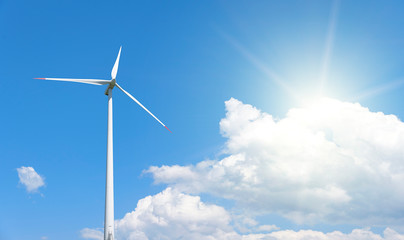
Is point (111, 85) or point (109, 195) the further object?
point (111, 85)

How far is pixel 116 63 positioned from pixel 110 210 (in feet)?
137

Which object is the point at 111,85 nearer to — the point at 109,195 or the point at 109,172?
the point at 109,172

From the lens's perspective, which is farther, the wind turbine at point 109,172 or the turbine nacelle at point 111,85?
the turbine nacelle at point 111,85

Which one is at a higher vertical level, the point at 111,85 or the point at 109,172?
the point at 111,85

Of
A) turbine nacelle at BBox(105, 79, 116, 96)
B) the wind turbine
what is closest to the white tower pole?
the wind turbine

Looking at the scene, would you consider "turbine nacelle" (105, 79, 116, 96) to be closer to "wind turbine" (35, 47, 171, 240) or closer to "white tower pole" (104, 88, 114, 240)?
"wind turbine" (35, 47, 171, 240)

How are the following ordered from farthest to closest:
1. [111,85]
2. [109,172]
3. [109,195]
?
[111,85], [109,172], [109,195]

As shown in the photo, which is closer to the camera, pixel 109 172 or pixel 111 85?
pixel 109 172

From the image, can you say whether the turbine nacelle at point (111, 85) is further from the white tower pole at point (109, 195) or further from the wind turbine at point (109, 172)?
the white tower pole at point (109, 195)

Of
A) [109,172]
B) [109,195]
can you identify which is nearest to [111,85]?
[109,172]

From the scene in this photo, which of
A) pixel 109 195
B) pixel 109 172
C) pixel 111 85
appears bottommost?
pixel 109 195

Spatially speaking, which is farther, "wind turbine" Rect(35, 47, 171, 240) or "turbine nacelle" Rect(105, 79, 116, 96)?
"turbine nacelle" Rect(105, 79, 116, 96)

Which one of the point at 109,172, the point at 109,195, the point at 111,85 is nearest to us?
the point at 109,195

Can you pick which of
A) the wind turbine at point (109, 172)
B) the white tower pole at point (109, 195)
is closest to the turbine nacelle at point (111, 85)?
the wind turbine at point (109, 172)
